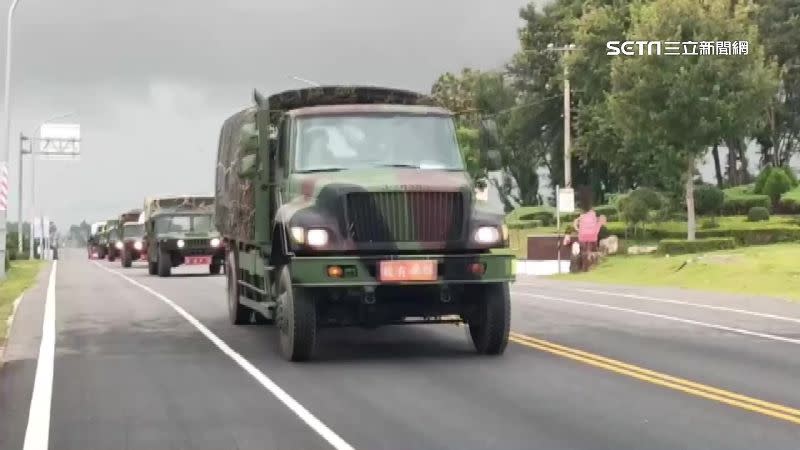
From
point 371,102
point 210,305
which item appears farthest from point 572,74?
point 371,102

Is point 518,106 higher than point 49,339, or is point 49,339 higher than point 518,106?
point 518,106

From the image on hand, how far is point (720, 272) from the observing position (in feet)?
96.5

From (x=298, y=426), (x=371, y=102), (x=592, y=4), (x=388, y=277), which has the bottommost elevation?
(x=298, y=426)

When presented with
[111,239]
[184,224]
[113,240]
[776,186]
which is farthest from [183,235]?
[111,239]

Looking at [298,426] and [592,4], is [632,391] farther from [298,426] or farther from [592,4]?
[592,4]

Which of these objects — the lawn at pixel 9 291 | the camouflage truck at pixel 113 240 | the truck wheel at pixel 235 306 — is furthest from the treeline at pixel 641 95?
the camouflage truck at pixel 113 240

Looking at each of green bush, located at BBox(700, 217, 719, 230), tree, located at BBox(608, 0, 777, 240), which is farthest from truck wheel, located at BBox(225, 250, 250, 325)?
green bush, located at BBox(700, 217, 719, 230)

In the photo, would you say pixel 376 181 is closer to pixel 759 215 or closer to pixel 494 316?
pixel 494 316

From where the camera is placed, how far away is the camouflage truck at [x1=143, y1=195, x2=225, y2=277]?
37.3m

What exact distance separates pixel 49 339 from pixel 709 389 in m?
9.12

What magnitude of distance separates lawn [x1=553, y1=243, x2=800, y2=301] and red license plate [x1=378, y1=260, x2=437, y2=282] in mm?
13159

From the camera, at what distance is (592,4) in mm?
56062

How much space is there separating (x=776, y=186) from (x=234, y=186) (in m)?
43.1

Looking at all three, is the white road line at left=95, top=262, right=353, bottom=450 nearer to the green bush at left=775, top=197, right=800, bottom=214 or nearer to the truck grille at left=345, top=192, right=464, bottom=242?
the truck grille at left=345, top=192, right=464, bottom=242
